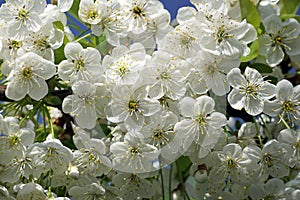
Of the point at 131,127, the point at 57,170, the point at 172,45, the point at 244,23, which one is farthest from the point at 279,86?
the point at 57,170

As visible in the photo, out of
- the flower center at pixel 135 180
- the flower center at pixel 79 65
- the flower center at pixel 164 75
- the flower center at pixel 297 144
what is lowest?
the flower center at pixel 135 180

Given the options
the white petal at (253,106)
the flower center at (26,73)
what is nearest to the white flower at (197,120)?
the white petal at (253,106)

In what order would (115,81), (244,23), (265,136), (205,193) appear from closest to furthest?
(115,81) < (244,23) < (205,193) < (265,136)

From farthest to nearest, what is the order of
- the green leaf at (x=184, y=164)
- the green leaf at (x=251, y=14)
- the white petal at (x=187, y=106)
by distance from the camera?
the green leaf at (x=184, y=164) → the green leaf at (x=251, y=14) → the white petal at (x=187, y=106)

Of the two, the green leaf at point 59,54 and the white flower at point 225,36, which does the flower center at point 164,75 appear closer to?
the white flower at point 225,36

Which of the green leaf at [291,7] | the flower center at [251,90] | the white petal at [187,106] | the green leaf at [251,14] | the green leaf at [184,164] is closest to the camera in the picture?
the white petal at [187,106]

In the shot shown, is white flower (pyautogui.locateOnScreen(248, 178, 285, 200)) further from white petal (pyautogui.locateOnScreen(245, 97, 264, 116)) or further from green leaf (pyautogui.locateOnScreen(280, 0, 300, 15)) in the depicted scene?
green leaf (pyautogui.locateOnScreen(280, 0, 300, 15))

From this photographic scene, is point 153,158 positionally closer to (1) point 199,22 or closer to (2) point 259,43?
(1) point 199,22
